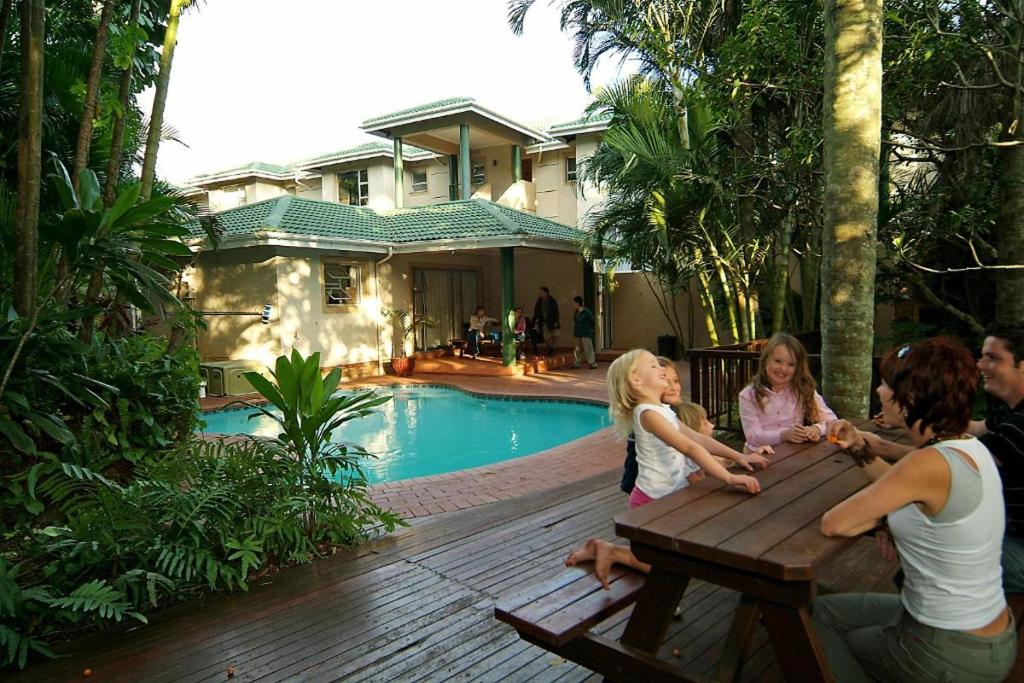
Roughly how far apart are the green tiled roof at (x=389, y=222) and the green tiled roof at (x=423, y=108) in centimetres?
228

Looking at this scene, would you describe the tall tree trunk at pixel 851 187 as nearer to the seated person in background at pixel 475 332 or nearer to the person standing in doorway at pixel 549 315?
the person standing in doorway at pixel 549 315

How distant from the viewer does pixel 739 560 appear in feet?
5.41

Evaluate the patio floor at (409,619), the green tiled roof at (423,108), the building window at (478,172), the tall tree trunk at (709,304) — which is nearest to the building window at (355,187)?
the building window at (478,172)

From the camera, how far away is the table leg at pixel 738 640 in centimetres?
187

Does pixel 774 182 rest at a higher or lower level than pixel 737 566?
higher

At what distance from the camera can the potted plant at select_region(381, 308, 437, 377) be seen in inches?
558

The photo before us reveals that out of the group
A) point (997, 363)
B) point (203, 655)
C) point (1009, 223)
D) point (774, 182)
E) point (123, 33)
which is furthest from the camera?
point (774, 182)

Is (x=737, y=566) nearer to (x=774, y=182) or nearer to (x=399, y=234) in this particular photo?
(x=774, y=182)

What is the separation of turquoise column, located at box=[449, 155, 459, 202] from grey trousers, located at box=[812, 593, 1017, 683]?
56.2 ft

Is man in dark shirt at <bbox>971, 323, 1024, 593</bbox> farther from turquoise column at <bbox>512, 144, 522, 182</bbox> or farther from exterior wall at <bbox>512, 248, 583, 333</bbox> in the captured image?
turquoise column at <bbox>512, 144, 522, 182</bbox>

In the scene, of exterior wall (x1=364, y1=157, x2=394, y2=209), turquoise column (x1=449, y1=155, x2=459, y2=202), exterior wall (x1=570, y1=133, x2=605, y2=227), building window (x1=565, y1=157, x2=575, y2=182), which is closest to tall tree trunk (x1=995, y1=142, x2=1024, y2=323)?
exterior wall (x1=570, y1=133, x2=605, y2=227)

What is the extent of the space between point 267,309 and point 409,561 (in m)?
9.10

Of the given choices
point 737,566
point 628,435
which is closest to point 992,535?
point 737,566

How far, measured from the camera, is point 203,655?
2689 millimetres
